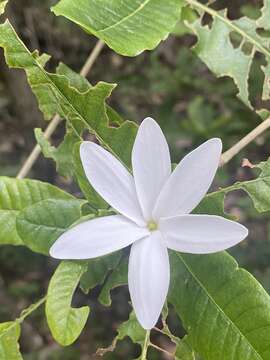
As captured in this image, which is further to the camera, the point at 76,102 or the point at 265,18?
the point at 265,18

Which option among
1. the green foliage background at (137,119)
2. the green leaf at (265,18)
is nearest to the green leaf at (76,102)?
the green leaf at (265,18)

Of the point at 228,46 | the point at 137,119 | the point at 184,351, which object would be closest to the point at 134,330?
the point at 184,351

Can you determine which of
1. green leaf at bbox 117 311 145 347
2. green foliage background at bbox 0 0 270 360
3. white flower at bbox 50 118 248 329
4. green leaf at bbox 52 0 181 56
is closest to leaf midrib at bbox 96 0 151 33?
green leaf at bbox 52 0 181 56

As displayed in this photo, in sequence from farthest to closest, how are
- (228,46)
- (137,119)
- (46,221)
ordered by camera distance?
(137,119) → (228,46) → (46,221)

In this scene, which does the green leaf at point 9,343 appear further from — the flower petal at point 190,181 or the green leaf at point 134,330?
the flower petal at point 190,181

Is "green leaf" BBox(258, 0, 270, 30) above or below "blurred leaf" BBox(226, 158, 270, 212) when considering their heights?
above

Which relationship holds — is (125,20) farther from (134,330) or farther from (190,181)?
(134,330)

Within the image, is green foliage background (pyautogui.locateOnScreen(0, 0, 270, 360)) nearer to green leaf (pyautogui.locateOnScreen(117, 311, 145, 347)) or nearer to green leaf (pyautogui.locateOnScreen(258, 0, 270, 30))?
green leaf (pyautogui.locateOnScreen(258, 0, 270, 30))
